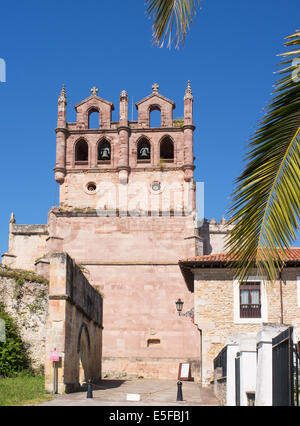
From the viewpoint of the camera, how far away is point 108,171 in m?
39.8

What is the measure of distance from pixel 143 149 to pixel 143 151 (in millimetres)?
190

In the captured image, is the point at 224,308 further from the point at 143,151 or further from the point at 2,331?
the point at 143,151

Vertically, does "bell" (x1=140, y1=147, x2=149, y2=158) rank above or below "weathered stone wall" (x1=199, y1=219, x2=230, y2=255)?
above

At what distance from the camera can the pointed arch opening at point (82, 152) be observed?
40281 mm

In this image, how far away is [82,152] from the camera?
4247cm

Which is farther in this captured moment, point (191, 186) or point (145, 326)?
point (191, 186)

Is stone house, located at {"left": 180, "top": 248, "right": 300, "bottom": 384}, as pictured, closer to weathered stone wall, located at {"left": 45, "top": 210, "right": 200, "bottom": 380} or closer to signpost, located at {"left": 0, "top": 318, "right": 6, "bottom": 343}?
signpost, located at {"left": 0, "top": 318, "right": 6, "bottom": 343}

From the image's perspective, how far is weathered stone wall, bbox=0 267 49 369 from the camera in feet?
81.0

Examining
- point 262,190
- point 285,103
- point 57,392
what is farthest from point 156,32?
point 57,392

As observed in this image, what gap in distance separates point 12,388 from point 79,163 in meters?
24.8

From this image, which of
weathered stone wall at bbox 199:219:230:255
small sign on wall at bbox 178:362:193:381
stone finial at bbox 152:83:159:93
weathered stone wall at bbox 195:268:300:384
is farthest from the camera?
weathered stone wall at bbox 199:219:230:255

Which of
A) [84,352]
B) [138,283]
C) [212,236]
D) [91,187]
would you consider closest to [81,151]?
[91,187]

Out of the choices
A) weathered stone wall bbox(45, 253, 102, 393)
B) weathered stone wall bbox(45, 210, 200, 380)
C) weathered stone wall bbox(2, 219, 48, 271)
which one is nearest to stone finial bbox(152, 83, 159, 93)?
weathered stone wall bbox(45, 210, 200, 380)

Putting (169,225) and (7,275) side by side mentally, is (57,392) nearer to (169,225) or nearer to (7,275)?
(7,275)
